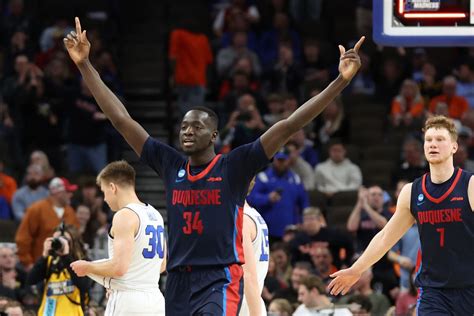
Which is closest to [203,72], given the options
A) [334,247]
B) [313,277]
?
[334,247]

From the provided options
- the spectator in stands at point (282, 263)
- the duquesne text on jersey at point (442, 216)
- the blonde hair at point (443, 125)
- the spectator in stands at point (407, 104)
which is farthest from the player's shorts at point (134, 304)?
the spectator in stands at point (407, 104)

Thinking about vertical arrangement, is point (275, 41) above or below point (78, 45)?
above

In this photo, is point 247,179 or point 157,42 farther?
point 157,42

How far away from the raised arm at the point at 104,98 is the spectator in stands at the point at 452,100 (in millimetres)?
11283

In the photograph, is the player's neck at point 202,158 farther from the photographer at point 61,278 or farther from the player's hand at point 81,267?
the photographer at point 61,278

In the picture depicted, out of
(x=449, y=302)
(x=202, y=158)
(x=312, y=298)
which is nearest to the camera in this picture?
(x=202, y=158)

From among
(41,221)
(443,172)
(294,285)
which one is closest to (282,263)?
(294,285)

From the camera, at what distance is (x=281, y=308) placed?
44.3ft

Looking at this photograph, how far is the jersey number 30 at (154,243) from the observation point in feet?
31.8

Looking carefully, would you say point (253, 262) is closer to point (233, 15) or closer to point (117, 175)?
point (117, 175)

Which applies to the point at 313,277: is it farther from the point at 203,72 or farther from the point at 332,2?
the point at 332,2

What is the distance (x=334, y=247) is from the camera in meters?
15.5

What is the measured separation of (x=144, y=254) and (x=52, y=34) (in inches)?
460

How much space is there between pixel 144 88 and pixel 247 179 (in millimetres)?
13338
